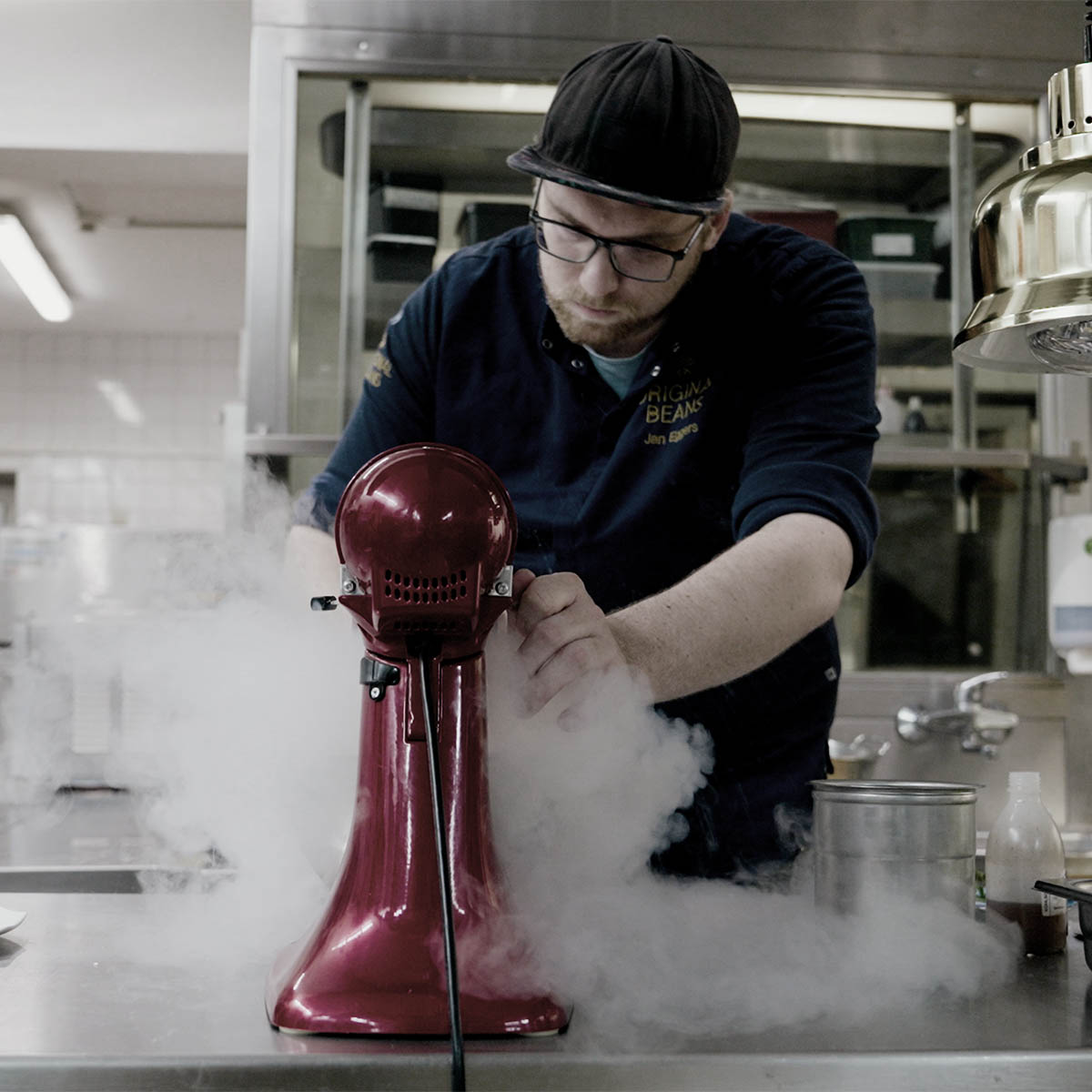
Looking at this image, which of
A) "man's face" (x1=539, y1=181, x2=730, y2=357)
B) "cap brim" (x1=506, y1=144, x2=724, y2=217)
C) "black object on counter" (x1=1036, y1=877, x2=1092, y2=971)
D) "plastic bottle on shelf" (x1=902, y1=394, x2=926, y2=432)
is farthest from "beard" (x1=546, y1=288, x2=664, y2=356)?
"plastic bottle on shelf" (x1=902, y1=394, x2=926, y2=432)

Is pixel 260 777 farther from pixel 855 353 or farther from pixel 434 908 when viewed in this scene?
pixel 855 353

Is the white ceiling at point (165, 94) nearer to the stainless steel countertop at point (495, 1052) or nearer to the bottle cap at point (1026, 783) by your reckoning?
the bottle cap at point (1026, 783)

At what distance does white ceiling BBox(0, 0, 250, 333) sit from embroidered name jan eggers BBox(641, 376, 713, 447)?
105 inches

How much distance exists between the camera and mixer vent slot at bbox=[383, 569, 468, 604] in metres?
0.70

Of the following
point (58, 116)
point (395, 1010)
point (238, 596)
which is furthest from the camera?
point (58, 116)

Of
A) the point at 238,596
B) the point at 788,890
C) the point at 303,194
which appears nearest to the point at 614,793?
the point at 788,890

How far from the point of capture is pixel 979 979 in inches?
31.8

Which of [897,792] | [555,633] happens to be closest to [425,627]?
[555,633]

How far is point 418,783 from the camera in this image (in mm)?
729

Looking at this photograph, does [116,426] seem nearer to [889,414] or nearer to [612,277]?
[889,414]

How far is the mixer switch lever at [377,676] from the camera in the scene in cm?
72

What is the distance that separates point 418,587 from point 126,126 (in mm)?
4123

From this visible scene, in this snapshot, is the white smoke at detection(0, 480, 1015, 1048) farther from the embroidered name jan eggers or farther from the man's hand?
the embroidered name jan eggers

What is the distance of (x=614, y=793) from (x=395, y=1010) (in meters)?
0.29
